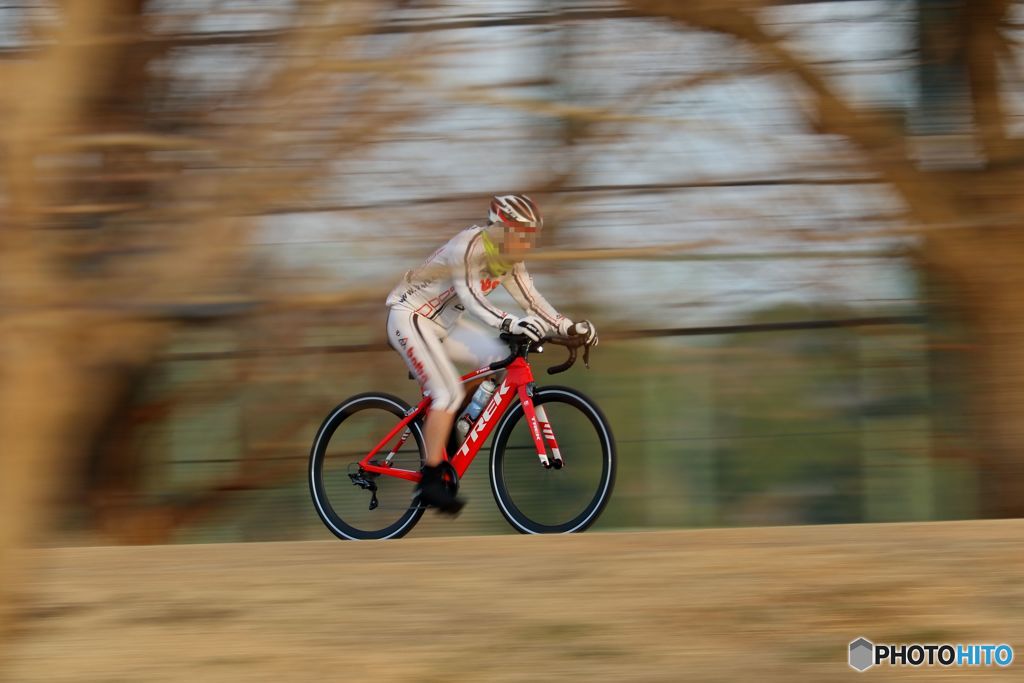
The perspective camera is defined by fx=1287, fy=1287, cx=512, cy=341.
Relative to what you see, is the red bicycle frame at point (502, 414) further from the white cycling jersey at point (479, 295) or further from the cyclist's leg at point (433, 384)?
the white cycling jersey at point (479, 295)

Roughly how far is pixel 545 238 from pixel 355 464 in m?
3.29

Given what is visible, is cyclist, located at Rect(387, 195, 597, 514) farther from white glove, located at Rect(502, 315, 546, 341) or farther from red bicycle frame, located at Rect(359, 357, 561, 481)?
red bicycle frame, located at Rect(359, 357, 561, 481)

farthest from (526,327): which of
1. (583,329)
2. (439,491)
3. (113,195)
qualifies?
(113,195)

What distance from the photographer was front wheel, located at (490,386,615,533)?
707 cm

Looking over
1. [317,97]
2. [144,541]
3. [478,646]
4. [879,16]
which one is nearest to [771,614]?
[478,646]

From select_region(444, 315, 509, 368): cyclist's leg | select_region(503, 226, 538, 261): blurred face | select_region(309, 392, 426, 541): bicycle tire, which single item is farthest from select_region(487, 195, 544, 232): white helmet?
select_region(309, 392, 426, 541): bicycle tire

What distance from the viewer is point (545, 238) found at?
4832 millimetres

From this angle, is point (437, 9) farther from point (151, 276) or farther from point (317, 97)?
point (151, 276)

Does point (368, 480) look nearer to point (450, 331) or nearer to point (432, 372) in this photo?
point (432, 372)

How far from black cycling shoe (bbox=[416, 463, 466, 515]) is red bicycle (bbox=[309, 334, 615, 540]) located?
46 millimetres

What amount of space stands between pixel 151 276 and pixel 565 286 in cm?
399

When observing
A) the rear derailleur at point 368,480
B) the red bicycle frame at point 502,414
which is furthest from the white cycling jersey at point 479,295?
the rear derailleur at point 368,480
